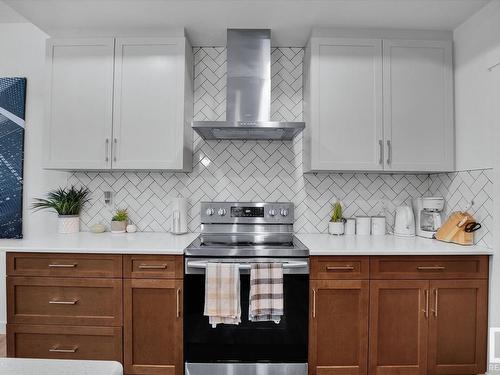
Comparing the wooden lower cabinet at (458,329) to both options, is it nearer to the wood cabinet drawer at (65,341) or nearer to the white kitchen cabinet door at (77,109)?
the wood cabinet drawer at (65,341)

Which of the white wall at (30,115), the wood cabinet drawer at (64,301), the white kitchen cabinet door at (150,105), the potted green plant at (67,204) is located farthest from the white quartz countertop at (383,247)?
the white wall at (30,115)

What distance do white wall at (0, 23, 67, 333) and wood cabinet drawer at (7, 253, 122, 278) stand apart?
2.56ft

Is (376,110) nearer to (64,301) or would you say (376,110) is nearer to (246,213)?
(246,213)

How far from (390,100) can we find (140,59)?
5.88ft

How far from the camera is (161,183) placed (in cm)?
279

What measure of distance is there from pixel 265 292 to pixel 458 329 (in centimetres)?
119

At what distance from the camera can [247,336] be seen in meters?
2.08

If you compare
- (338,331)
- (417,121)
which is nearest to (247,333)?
(338,331)

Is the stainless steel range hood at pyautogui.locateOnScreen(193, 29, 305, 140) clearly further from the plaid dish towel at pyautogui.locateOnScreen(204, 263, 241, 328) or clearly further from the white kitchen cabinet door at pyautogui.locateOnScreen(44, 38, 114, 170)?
the plaid dish towel at pyautogui.locateOnScreen(204, 263, 241, 328)

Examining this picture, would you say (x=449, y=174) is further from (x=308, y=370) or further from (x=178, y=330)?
(x=178, y=330)

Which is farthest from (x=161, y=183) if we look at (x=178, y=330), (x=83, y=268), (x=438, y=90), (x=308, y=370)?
(x=438, y=90)

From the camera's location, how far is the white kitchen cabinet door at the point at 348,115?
2.44 meters

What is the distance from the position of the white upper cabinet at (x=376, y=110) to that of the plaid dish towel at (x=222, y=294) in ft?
3.19

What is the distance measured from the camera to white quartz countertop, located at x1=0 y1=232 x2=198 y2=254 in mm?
2059
